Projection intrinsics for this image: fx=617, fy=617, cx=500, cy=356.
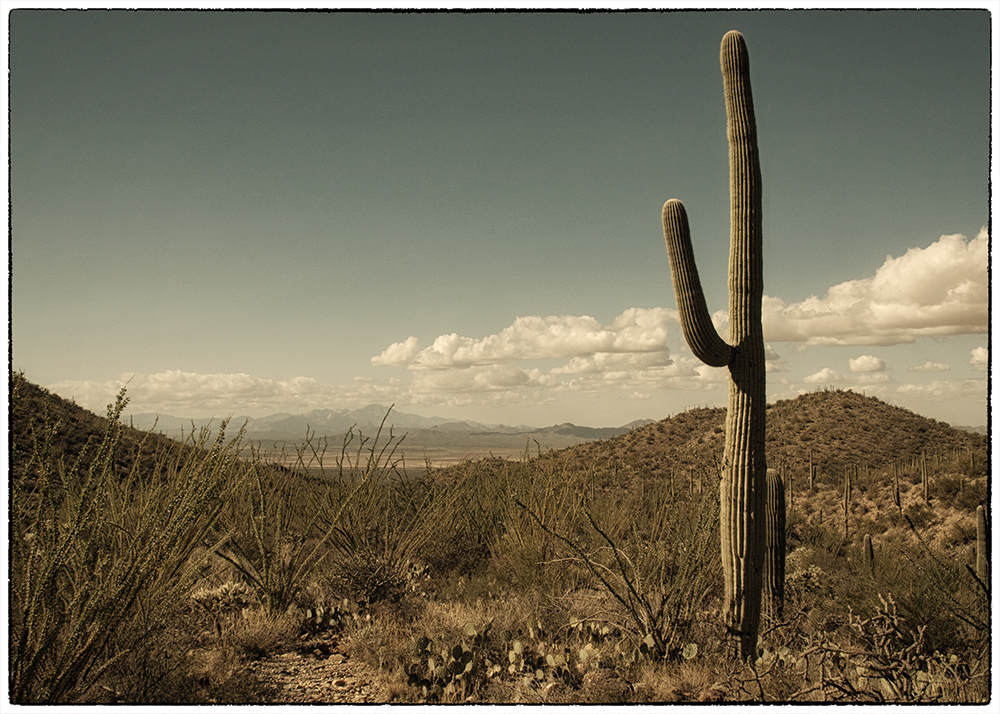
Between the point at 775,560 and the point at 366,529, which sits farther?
the point at 366,529

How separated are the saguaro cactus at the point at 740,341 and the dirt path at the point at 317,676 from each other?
7.64 ft

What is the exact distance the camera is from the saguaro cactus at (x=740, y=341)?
390 cm

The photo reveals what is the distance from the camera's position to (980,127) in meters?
3.90

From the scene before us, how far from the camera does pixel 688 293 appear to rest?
3951 mm

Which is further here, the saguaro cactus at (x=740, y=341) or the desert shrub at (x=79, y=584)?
the saguaro cactus at (x=740, y=341)

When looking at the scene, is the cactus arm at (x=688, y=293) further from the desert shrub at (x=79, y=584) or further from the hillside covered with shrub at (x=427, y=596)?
the desert shrub at (x=79, y=584)

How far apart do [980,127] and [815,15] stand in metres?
1.26

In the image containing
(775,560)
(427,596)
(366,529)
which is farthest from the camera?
(366,529)

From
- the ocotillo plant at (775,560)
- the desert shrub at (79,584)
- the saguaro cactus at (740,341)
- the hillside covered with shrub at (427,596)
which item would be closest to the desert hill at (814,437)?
the hillside covered with shrub at (427,596)

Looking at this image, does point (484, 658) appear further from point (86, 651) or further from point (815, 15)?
point (815, 15)

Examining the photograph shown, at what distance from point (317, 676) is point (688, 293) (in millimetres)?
3361

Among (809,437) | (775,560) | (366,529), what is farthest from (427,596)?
(809,437)

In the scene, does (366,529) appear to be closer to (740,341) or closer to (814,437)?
(740,341)

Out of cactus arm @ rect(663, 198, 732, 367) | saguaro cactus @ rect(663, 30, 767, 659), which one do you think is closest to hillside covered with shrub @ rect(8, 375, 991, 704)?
saguaro cactus @ rect(663, 30, 767, 659)
